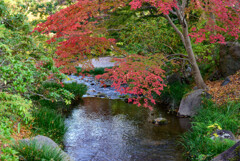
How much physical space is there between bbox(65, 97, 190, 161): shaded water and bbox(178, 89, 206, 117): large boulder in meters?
0.30

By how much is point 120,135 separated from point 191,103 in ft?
9.08

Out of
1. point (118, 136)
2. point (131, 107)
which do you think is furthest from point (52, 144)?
point (131, 107)

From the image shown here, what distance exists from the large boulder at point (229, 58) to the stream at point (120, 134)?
274cm

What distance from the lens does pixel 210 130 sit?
5.05 m

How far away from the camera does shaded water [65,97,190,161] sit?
18.3ft

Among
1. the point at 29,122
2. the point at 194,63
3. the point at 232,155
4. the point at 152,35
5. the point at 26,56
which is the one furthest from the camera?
the point at 152,35

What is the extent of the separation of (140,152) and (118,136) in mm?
1182

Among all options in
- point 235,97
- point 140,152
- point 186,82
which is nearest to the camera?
point 140,152

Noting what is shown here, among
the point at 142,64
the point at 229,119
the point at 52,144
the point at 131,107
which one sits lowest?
the point at 131,107

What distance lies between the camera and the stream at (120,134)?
18.3 feet

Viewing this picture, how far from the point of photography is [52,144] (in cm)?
411

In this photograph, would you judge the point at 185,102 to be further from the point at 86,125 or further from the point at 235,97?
the point at 86,125

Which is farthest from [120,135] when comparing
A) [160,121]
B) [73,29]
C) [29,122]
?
[73,29]

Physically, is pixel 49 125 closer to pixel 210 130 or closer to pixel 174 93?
pixel 210 130
